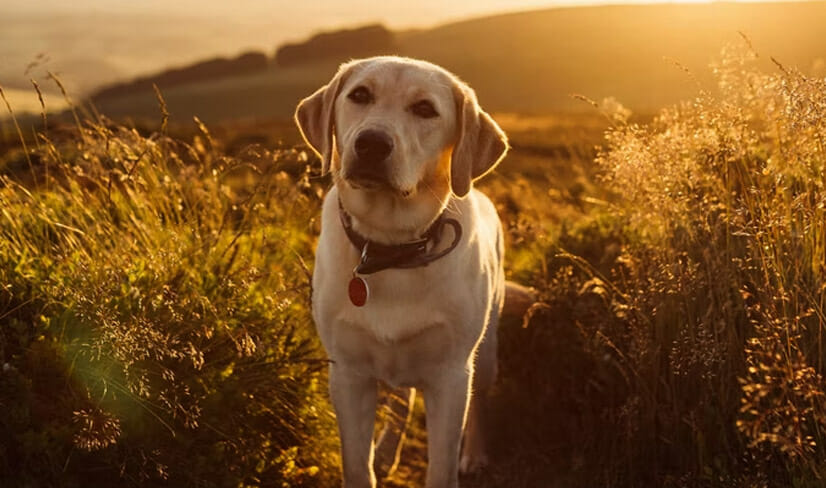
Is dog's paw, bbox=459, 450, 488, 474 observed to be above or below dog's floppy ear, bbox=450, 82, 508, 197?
below

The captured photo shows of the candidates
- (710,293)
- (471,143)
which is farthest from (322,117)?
(710,293)

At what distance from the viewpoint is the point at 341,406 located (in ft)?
12.6

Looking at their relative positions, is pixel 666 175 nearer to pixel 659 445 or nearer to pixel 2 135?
pixel 659 445

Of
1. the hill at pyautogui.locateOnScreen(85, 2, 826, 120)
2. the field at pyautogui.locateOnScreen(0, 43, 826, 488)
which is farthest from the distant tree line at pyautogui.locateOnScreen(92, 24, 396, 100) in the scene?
the field at pyautogui.locateOnScreen(0, 43, 826, 488)

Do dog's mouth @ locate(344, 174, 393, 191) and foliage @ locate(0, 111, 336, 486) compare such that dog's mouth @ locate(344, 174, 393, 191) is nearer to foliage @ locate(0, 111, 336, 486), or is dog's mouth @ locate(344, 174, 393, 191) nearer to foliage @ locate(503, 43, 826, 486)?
foliage @ locate(0, 111, 336, 486)

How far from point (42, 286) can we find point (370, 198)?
1441 mm

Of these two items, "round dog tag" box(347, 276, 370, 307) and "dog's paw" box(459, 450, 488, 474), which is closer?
"round dog tag" box(347, 276, 370, 307)

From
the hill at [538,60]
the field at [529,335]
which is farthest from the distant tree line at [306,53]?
the field at [529,335]

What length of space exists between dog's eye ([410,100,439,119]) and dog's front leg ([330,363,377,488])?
1.17 metres

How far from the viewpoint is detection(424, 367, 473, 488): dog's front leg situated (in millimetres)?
3771

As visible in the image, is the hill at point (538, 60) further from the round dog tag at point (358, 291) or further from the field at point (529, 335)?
the round dog tag at point (358, 291)

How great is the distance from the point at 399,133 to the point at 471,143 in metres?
0.48

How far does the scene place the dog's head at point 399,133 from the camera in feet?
11.2

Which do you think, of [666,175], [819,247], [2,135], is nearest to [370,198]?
[666,175]
